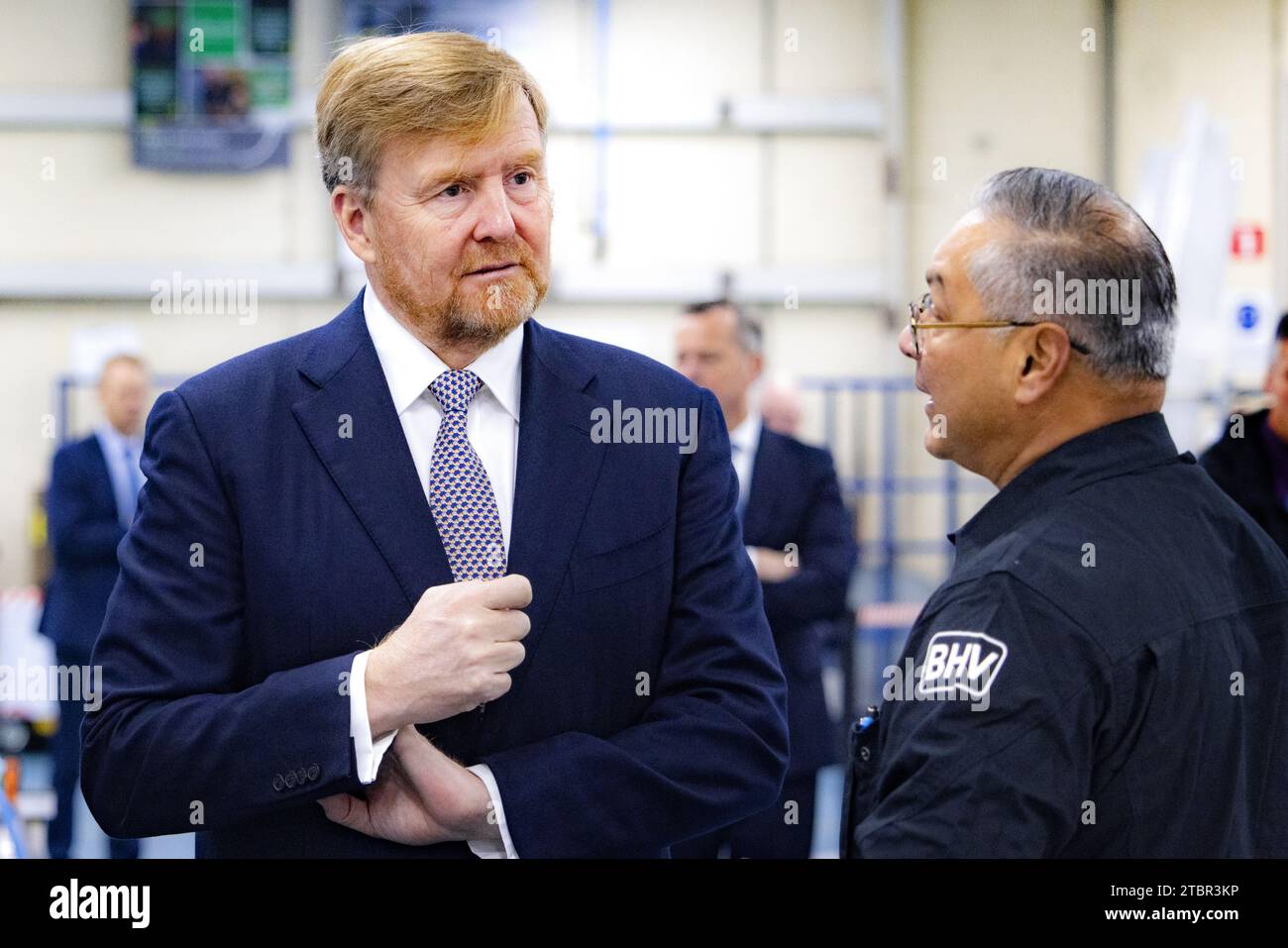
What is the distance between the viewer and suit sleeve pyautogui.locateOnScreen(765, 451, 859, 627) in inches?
104

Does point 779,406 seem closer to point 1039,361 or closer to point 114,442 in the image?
point 114,442

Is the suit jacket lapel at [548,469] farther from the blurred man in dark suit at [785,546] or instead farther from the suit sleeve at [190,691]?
the blurred man in dark suit at [785,546]

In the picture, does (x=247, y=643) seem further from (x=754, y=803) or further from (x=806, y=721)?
(x=806, y=721)

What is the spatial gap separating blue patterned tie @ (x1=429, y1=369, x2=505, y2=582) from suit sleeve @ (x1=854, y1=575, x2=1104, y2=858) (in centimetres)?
42

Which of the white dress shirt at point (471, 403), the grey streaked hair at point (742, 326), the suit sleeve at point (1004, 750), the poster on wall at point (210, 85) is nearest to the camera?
the suit sleeve at point (1004, 750)

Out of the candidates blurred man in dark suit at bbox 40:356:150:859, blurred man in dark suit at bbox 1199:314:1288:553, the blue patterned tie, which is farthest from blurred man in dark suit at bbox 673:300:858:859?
blurred man in dark suit at bbox 40:356:150:859

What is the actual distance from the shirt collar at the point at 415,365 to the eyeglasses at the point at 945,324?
0.39 meters

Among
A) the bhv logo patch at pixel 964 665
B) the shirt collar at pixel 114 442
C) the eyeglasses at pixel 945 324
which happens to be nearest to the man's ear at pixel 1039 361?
the eyeglasses at pixel 945 324

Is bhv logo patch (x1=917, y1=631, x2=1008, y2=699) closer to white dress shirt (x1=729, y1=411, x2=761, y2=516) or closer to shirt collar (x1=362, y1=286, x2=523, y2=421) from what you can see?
shirt collar (x1=362, y1=286, x2=523, y2=421)

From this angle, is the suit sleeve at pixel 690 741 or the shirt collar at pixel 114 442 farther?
the shirt collar at pixel 114 442

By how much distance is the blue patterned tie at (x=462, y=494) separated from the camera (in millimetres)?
1278

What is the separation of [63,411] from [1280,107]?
16.7 feet

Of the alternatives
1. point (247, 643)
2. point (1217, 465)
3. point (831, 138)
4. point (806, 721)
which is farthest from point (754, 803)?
point (831, 138)

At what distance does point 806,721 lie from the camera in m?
2.61
